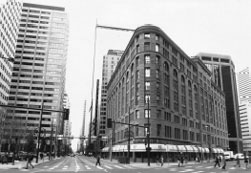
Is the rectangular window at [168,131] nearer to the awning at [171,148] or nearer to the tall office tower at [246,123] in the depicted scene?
the awning at [171,148]

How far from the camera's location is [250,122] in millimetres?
183875

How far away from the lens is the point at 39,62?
137 m

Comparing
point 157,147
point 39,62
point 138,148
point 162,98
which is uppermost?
point 39,62

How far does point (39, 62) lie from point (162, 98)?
327 ft

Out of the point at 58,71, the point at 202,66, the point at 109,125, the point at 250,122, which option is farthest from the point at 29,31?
the point at 250,122

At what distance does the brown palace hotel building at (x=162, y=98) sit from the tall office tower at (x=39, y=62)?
64.5 metres

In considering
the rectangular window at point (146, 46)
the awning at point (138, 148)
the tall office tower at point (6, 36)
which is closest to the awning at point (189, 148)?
the awning at point (138, 148)

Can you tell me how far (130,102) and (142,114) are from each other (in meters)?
9.83

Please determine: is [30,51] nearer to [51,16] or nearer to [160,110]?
[51,16]

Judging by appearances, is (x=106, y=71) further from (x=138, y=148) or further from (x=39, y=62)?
(x=138, y=148)

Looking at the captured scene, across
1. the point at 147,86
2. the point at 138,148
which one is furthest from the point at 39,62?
the point at 138,148

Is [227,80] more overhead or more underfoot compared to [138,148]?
more overhead

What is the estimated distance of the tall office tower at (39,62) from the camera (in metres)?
129

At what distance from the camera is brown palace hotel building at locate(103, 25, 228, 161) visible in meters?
54.9
